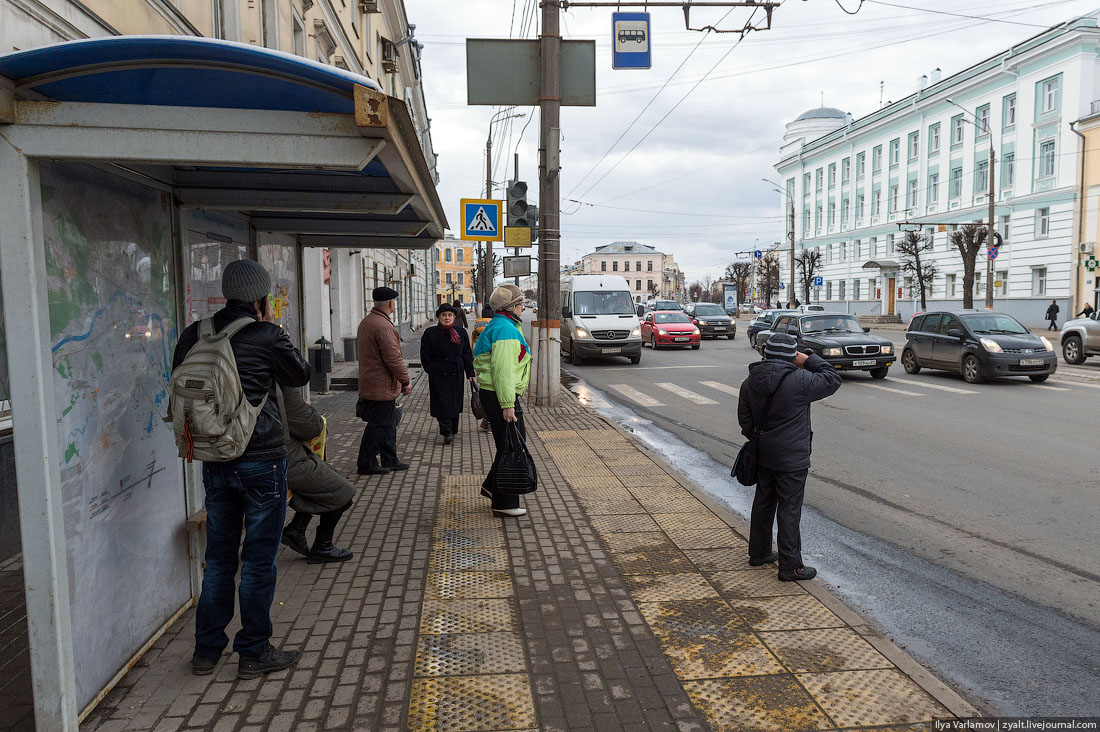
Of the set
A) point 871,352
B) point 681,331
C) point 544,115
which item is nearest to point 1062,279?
point 681,331

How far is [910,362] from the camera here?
56.6 ft

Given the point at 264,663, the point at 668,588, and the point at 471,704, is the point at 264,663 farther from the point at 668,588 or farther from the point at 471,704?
the point at 668,588

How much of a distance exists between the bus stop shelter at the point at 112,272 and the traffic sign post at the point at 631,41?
351 inches

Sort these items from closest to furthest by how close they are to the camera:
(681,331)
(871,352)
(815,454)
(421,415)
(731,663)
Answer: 1. (731,663)
2. (815,454)
3. (421,415)
4. (871,352)
5. (681,331)

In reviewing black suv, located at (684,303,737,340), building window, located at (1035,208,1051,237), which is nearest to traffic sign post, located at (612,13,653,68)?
black suv, located at (684,303,737,340)

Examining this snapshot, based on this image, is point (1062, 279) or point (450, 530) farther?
point (1062, 279)

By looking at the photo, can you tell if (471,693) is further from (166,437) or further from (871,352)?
(871,352)

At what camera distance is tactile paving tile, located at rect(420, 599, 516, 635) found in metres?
3.97

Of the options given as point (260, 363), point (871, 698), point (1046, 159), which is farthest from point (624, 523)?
point (1046, 159)

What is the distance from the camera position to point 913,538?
5754mm

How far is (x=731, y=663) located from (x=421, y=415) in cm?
864

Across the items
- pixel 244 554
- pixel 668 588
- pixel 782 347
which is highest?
pixel 782 347

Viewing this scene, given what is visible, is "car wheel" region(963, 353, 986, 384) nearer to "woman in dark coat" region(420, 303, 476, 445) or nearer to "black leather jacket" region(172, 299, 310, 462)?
"woman in dark coat" region(420, 303, 476, 445)

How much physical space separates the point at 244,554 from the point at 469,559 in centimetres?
187
